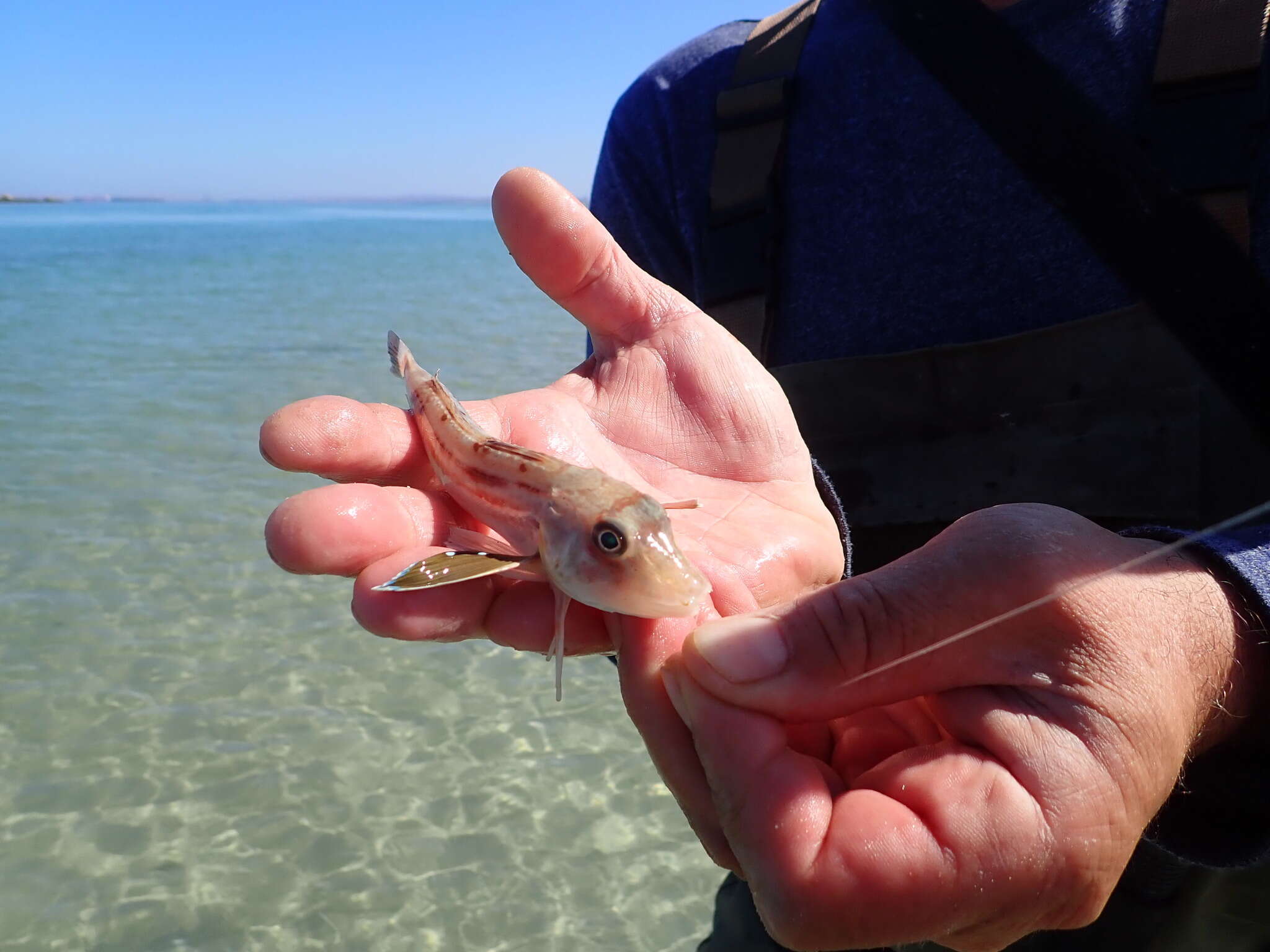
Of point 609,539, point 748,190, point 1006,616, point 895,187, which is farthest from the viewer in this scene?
point 895,187

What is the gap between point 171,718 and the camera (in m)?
7.06

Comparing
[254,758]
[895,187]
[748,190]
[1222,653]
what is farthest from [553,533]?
[254,758]

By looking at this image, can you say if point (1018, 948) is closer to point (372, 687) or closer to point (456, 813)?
point (456, 813)

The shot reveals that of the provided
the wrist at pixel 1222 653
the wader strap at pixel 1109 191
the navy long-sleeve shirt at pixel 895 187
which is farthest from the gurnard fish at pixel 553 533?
the wader strap at pixel 1109 191

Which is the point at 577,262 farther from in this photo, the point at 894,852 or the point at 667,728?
the point at 894,852

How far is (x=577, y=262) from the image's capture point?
4.38 metres

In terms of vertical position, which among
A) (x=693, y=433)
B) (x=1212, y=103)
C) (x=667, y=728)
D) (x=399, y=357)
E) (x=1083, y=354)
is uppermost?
(x=1212, y=103)

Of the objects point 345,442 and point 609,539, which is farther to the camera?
point 345,442

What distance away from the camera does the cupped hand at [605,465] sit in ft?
10.4

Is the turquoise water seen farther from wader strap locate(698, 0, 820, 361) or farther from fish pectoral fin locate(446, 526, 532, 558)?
wader strap locate(698, 0, 820, 361)

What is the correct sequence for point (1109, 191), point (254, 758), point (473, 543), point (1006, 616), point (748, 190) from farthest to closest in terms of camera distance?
point (254, 758) < point (748, 190) < point (1109, 191) < point (473, 543) < point (1006, 616)

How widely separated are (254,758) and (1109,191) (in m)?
6.58

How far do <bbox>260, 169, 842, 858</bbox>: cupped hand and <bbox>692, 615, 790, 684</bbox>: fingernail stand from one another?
13.4 inches

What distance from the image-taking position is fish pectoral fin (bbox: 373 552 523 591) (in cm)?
307
